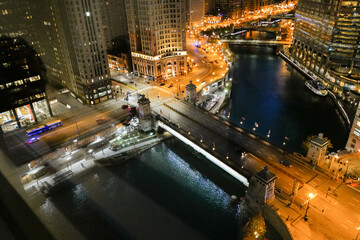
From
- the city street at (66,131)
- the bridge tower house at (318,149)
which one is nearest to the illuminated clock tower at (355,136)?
the bridge tower house at (318,149)

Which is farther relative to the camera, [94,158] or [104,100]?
[104,100]

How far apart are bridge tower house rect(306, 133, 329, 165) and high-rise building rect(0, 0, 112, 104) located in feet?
296

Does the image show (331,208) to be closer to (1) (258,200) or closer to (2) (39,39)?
(1) (258,200)

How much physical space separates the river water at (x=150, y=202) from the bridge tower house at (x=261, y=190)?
8511 mm

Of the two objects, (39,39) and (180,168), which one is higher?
Result: (39,39)

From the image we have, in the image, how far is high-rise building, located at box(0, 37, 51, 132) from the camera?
9900 centimetres

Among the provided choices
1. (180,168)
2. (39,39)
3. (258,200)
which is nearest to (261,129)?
(180,168)

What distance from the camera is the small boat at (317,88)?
147m

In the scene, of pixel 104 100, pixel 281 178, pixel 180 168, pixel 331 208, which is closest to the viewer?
pixel 331 208

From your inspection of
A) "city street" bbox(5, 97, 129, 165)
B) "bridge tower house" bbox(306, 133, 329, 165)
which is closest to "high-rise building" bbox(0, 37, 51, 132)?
"city street" bbox(5, 97, 129, 165)

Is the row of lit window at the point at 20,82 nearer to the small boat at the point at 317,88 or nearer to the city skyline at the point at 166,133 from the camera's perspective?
the city skyline at the point at 166,133

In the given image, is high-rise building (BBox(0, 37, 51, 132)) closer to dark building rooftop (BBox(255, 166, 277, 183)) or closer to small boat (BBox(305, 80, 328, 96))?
dark building rooftop (BBox(255, 166, 277, 183))

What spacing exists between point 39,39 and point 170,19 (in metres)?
68.0

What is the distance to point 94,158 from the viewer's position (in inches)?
3853
